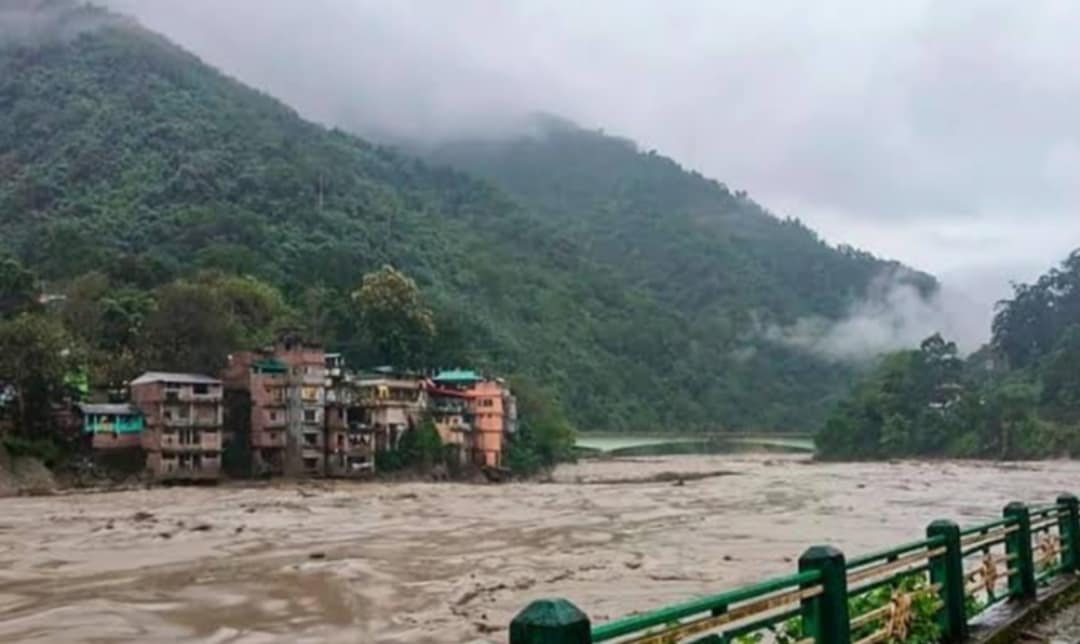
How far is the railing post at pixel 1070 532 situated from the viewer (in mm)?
10445

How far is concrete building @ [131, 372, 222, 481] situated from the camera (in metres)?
49.4

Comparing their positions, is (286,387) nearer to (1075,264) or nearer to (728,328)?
(1075,264)

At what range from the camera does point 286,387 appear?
54.2 m

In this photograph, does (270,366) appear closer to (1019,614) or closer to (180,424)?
(180,424)

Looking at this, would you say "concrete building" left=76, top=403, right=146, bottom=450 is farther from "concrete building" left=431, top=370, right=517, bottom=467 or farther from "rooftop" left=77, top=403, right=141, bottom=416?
"concrete building" left=431, top=370, right=517, bottom=467

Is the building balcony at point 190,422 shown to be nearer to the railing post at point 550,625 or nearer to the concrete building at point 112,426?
the concrete building at point 112,426

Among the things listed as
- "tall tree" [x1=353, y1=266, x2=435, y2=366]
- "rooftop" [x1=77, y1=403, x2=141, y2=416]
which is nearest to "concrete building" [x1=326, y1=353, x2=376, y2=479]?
"rooftop" [x1=77, y1=403, x2=141, y2=416]

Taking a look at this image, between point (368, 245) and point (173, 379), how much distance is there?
50.6 metres

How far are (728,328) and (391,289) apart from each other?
8373cm

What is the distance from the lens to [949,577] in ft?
24.4

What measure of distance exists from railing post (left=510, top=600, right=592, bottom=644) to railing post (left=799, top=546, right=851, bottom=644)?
7.55ft

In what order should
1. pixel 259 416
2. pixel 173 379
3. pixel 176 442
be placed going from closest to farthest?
pixel 176 442 → pixel 173 379 → pixel 259 416

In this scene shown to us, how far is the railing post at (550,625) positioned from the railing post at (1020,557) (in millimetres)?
6534

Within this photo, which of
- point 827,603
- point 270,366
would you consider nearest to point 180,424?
point 270,366
